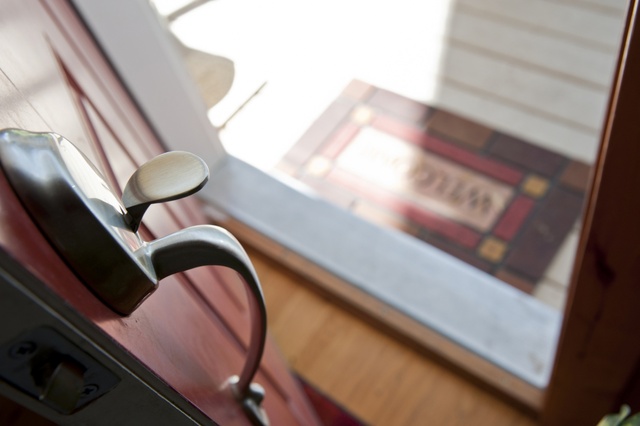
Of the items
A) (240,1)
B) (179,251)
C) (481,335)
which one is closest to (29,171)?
(179,251)

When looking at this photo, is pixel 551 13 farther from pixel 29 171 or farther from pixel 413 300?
pixel 29 171

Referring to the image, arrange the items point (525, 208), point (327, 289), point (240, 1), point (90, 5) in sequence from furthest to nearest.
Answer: point (240, 1) → point (525, 208) → point (327, 289) → point (90, 5)

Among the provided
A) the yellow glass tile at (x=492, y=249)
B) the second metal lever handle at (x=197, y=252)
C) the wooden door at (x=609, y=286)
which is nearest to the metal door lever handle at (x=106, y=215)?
the second metal lever handle at (x=197, y=252)

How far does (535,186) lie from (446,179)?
0.22 metres

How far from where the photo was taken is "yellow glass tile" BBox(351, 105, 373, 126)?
1.79 metres

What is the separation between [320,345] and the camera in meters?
1.38

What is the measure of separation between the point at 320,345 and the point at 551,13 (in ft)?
4.43

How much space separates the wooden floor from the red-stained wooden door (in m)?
0.36

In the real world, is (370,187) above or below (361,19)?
below

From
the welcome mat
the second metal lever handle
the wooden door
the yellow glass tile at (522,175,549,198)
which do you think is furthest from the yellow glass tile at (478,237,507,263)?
the second metal lever handle

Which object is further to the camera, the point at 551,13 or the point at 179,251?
the point at 551,13

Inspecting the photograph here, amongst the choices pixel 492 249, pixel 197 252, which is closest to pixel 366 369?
pixel 492 249

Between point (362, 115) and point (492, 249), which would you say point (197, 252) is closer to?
point (492, 249)

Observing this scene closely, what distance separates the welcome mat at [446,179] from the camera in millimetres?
1544
